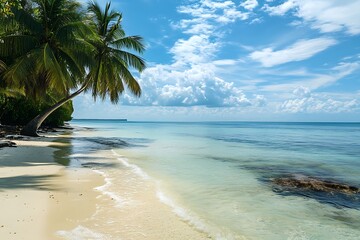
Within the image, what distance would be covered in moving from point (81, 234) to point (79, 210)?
1.35 meters

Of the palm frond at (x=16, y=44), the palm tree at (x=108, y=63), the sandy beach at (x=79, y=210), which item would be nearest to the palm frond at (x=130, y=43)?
the palm tree at (x=108, y=63)

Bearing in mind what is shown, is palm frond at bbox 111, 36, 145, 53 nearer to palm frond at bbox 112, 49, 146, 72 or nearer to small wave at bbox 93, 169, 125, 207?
palm frond at bbox 112, 49, 146, 72

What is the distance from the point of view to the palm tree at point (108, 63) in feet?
80.4

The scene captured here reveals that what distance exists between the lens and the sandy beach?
200 inches

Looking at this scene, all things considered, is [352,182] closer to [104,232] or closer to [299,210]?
[299,210]

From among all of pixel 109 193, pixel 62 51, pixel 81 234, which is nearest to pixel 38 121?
pixel 62 51

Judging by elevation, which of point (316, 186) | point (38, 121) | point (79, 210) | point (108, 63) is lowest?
point (316, 186)

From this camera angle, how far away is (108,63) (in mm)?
24562

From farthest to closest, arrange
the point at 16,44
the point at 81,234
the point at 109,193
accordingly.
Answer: the point at 16,44 → the point at 109,193 → the point at 81,234

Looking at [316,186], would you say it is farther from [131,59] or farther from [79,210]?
[131,59]

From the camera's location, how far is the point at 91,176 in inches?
395

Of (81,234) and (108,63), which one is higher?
(108,63)

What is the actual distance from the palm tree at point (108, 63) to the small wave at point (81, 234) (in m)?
20.0

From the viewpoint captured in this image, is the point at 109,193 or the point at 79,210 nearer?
the point at 79,210
